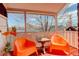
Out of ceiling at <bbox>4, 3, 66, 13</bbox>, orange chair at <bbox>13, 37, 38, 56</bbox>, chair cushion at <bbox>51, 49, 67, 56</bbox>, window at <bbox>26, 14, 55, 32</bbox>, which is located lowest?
chair cushion at <bbox>51, 49, 67, 56</bbox>

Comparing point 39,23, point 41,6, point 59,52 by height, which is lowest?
point 59,52

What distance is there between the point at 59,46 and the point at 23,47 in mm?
525

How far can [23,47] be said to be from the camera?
2.38 m

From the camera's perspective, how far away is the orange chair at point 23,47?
93.6 inches

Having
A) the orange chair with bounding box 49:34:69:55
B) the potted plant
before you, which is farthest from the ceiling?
the potted plant

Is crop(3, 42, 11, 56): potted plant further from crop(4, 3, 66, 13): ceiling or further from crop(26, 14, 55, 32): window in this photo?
crop(4, 3, 66, 13): ceiling

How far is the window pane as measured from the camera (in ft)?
7.75

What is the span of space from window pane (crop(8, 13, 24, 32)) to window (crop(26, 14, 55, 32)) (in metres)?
0.09

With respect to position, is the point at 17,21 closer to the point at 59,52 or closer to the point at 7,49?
the point at 7,49

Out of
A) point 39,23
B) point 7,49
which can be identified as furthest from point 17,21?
point 7,49

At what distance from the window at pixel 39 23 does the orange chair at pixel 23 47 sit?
0.17 m

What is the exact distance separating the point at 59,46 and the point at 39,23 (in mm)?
444

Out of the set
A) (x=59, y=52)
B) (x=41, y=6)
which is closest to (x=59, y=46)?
(x=59, y=52)

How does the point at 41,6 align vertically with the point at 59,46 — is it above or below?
above
